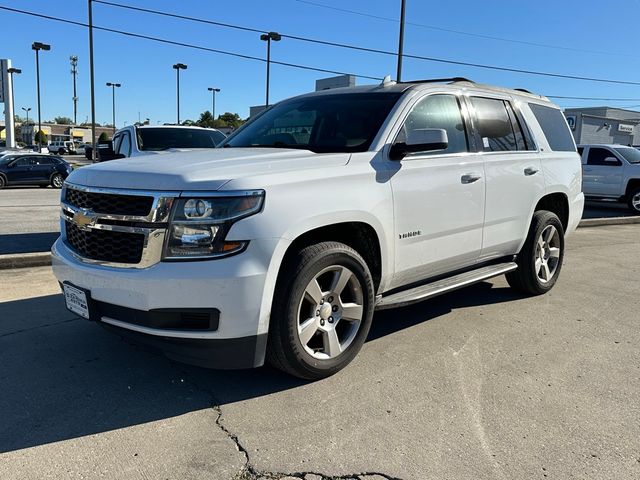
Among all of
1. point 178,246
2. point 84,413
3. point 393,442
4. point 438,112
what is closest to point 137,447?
point 84,413

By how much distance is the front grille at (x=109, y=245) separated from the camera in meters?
3.09

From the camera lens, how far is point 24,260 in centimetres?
670

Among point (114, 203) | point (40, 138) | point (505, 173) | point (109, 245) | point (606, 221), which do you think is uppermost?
point (505, 173)

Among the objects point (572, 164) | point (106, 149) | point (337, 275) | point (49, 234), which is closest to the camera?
point (337, 275)

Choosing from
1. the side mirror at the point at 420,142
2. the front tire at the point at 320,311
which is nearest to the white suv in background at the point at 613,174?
the side mirror at the point at 420,142

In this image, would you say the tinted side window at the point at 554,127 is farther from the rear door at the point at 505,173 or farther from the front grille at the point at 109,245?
the front grille at the point at 109,245

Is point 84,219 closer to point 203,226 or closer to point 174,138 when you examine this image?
point 203,226

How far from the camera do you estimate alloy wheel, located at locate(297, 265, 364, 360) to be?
3.44 meters

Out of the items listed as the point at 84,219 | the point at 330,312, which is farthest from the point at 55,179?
the point at 330,312

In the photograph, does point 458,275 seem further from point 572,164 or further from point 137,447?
point 137,447

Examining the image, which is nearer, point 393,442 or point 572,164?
point 393,442

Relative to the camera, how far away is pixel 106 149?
27.5ft

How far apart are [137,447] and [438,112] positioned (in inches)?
128

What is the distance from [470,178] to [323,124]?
1.28 metres
